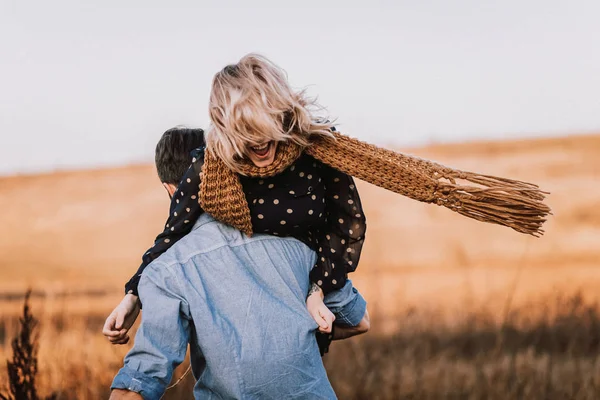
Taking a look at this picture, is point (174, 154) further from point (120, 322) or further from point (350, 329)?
point (350, 329)

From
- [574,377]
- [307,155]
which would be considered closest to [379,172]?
[307,155]

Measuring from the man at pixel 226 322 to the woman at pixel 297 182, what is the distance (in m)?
0.08

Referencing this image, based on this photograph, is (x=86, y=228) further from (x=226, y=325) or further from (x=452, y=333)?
(x=226, y=325)

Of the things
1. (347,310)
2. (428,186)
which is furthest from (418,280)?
(428,186)

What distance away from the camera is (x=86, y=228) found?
17141mm

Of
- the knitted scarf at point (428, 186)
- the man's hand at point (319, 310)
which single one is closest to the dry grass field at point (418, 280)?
the man's hand at point (319, 310)

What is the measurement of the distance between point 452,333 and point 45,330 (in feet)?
11.0

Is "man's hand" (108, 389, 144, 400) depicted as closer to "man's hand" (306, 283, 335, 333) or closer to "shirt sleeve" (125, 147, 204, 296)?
"shirt sleeve" (125, 147, 204, 296)

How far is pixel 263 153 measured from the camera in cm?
272

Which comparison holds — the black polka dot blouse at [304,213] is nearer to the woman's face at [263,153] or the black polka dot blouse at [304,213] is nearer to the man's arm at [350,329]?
the woman's face at [263,153]

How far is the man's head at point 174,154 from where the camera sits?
320 cm

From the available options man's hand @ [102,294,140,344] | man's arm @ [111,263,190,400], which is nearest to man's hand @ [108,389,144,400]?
man's arm @ [111,263,190,400]

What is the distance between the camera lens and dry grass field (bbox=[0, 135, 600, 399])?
18.0 feet

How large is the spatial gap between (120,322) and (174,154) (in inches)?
27.6
